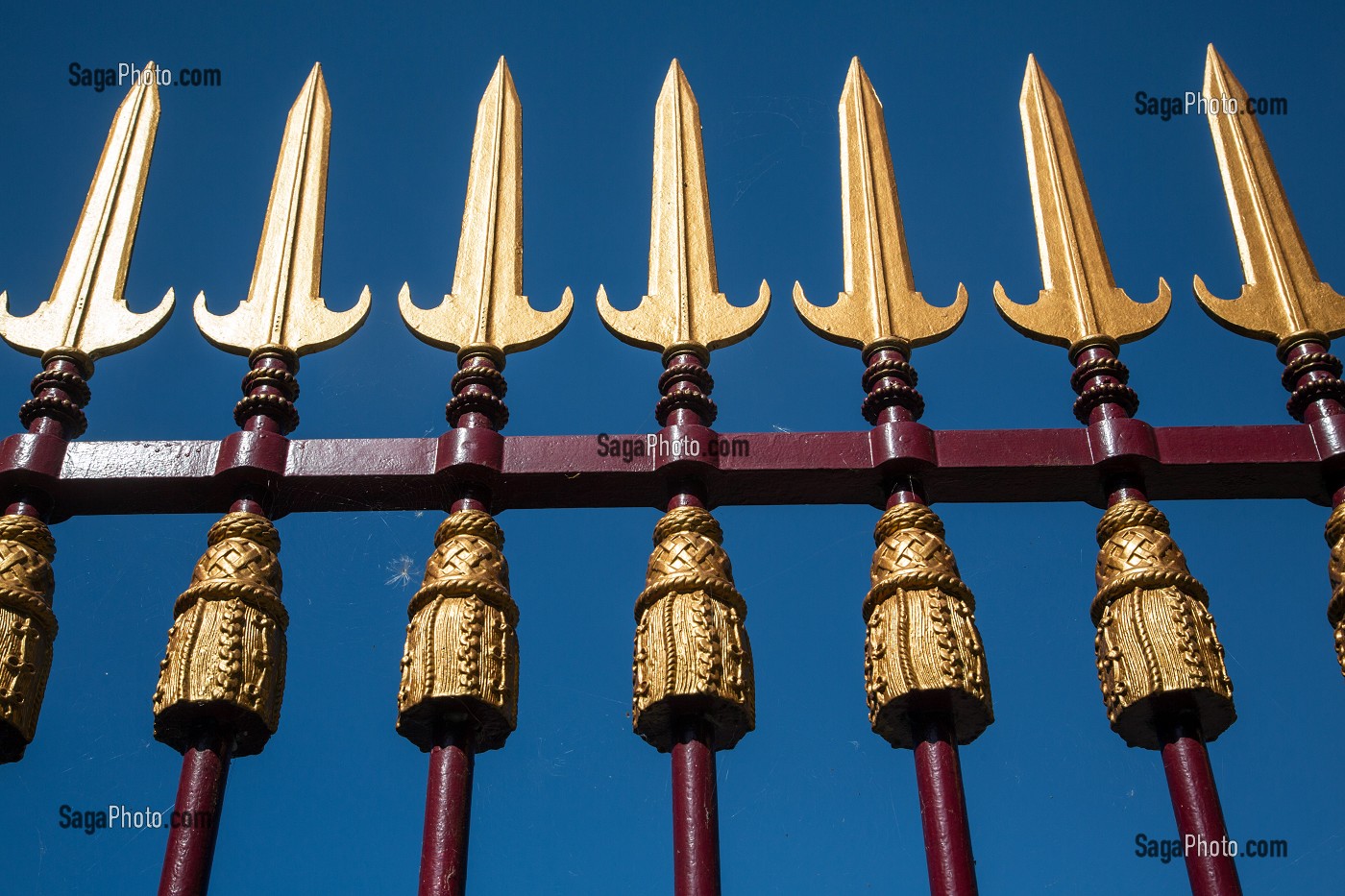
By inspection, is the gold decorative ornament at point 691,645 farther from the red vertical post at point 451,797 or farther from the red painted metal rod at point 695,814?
the red vertical post at point 451,797

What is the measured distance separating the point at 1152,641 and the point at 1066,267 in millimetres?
1706

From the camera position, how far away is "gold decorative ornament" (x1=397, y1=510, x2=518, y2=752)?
502 cm

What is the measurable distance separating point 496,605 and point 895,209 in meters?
2.26

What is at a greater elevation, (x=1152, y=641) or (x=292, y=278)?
(x=292, y=278)

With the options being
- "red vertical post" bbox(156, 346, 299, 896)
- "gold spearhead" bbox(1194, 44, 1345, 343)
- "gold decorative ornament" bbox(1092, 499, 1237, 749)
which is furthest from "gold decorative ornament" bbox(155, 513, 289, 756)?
"gold spearhead" bbox(1194, 44, 1345, 343)

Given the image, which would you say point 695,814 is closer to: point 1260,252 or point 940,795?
point 940,795

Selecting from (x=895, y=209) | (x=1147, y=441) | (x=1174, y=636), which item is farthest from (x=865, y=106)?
(x=1174, y=636)

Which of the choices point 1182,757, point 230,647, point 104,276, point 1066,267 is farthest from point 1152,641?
point 104,276

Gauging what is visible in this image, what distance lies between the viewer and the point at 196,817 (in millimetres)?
4754

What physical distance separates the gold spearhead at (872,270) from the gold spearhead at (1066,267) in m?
0.29

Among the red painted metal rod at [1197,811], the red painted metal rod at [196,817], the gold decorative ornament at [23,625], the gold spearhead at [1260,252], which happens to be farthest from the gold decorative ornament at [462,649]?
the gold spearhead at [1260,252]

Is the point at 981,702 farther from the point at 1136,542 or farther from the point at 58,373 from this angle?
the point at 58,373

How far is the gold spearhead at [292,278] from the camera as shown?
20.2 feet

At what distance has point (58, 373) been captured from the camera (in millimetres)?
5973
